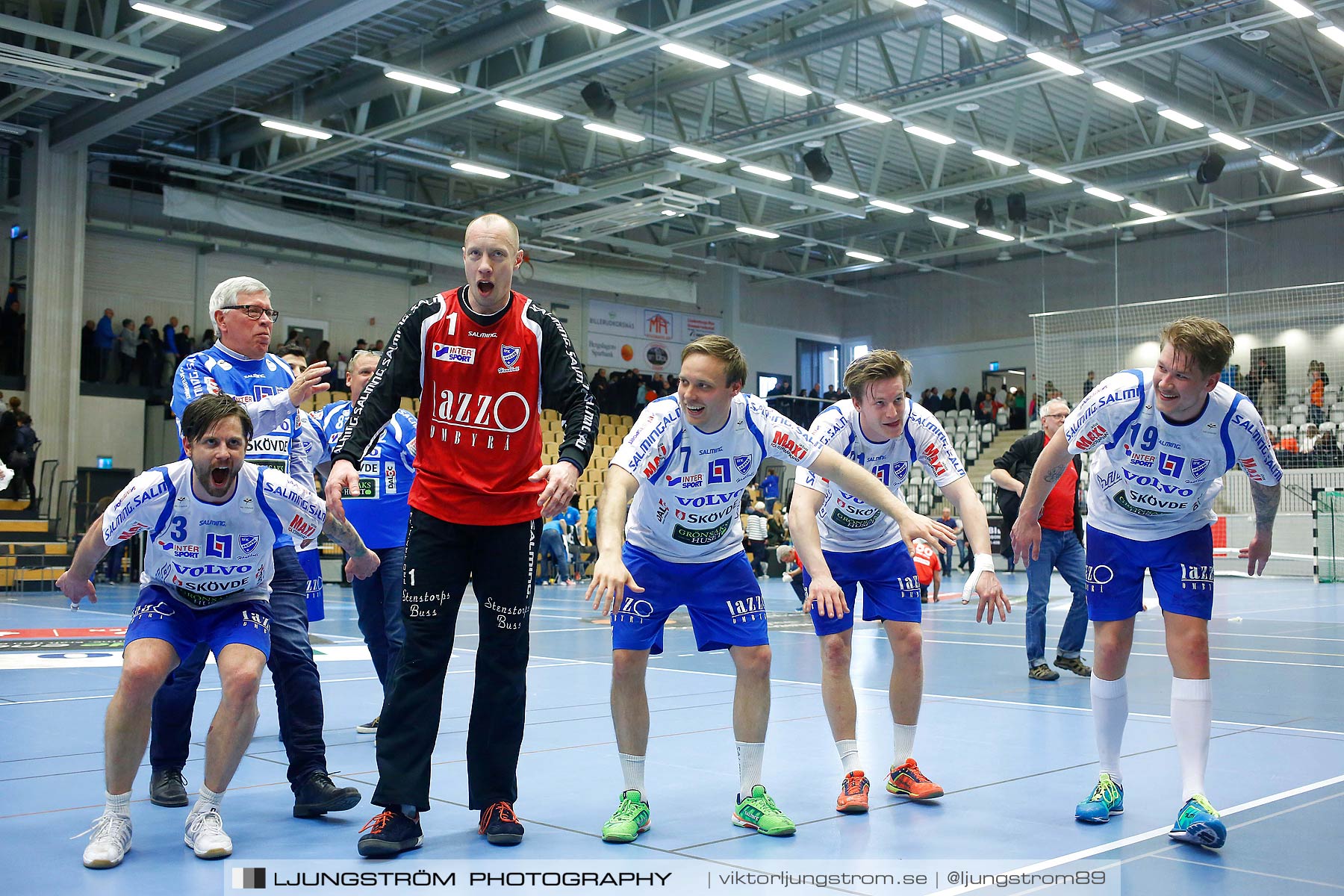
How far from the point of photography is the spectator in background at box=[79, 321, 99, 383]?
2383 centimetres

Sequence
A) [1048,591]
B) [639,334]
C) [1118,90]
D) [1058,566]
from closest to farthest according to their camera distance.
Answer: [1048,591] → [1058,566] → [1118,90] → [639,334]

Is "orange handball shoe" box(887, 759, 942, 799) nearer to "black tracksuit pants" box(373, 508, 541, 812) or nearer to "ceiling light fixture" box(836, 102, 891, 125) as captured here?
"black tracksuit pants" box(373, 508, 541, 812)

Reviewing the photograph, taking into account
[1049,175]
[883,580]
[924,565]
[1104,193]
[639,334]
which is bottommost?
[924,565]

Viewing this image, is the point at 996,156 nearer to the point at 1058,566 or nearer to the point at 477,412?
the point at 1058,566

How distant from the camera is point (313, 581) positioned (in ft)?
19.1

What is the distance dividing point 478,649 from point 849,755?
5.18 feet

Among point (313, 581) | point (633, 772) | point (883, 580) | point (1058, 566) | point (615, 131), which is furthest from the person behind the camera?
point (615, 131)

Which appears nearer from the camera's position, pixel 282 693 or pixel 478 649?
pixel 478 649

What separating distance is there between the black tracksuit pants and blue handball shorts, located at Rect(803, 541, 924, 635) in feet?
4.50

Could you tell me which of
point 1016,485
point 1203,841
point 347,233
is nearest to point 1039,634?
point 1016,485

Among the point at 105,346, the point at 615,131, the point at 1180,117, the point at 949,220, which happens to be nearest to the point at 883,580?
the point at 615,131

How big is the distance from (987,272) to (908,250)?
9.45 feet

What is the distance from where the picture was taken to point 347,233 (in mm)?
27141

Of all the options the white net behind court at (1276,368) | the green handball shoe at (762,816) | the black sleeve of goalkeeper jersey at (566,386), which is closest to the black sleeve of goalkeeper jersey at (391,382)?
the black sleeve of goalkeeper jersey at (566,386)
